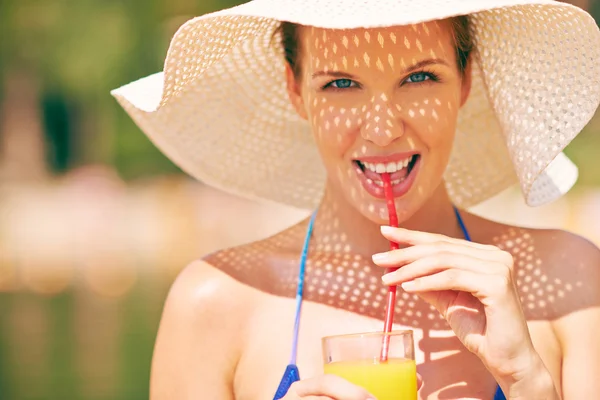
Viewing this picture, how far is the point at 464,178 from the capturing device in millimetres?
2666

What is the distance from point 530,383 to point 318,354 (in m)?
0.52

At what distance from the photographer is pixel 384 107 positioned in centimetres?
198

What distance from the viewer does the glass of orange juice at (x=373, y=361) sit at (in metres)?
1.70

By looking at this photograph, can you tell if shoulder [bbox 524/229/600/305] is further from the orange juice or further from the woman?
the orange juice

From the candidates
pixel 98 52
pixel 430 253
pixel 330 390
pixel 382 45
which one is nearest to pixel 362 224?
pixel 382 45

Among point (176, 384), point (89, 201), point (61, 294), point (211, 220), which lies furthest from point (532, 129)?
point (89, 201)

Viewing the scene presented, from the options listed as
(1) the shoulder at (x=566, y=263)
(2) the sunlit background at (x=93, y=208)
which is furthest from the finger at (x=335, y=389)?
(2) the sunlit background at (x=93, y=208)

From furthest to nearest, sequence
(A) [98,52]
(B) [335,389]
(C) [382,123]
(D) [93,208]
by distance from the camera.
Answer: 1. (A) [98,52]
2. (D) [93,208]
3. (C) [382,123]
4. (B) [335,389]

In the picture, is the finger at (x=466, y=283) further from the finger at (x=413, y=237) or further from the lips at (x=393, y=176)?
the lips at (x=393, y=176)

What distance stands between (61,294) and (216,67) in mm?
8145

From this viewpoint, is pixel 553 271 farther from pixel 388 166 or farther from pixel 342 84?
pixel 342 84

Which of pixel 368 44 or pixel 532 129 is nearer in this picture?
pixel 368 44

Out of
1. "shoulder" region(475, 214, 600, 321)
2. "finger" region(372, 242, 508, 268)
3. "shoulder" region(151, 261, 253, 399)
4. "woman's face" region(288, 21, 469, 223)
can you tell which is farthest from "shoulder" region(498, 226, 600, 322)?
"shoulder" region(151, 261, 253, 399)

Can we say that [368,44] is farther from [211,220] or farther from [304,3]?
[211,220]
